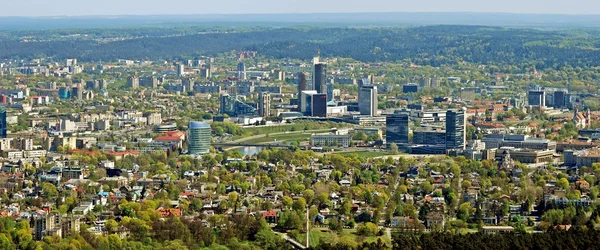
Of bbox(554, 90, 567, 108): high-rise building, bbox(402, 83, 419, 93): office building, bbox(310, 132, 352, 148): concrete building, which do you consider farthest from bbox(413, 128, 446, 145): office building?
bbox(402, 83, 419, 93): office building

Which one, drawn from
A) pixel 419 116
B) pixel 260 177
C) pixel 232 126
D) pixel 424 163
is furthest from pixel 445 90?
pixel 260 177

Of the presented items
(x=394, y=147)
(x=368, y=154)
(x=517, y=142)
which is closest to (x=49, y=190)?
(x=368, y=154)

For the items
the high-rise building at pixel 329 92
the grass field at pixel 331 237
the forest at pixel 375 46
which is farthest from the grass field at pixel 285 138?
the forest at pixel 375 46

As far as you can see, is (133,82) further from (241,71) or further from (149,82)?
(241,71)

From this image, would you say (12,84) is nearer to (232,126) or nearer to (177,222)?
(232,126)

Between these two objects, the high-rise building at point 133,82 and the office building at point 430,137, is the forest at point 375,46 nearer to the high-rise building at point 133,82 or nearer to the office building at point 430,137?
the high-rise building at point 133,82

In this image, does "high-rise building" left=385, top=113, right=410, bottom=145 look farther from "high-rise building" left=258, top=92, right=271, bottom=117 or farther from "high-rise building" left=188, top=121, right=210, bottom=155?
"high-rise building" left=258, top=92, right=271, bottom=117
